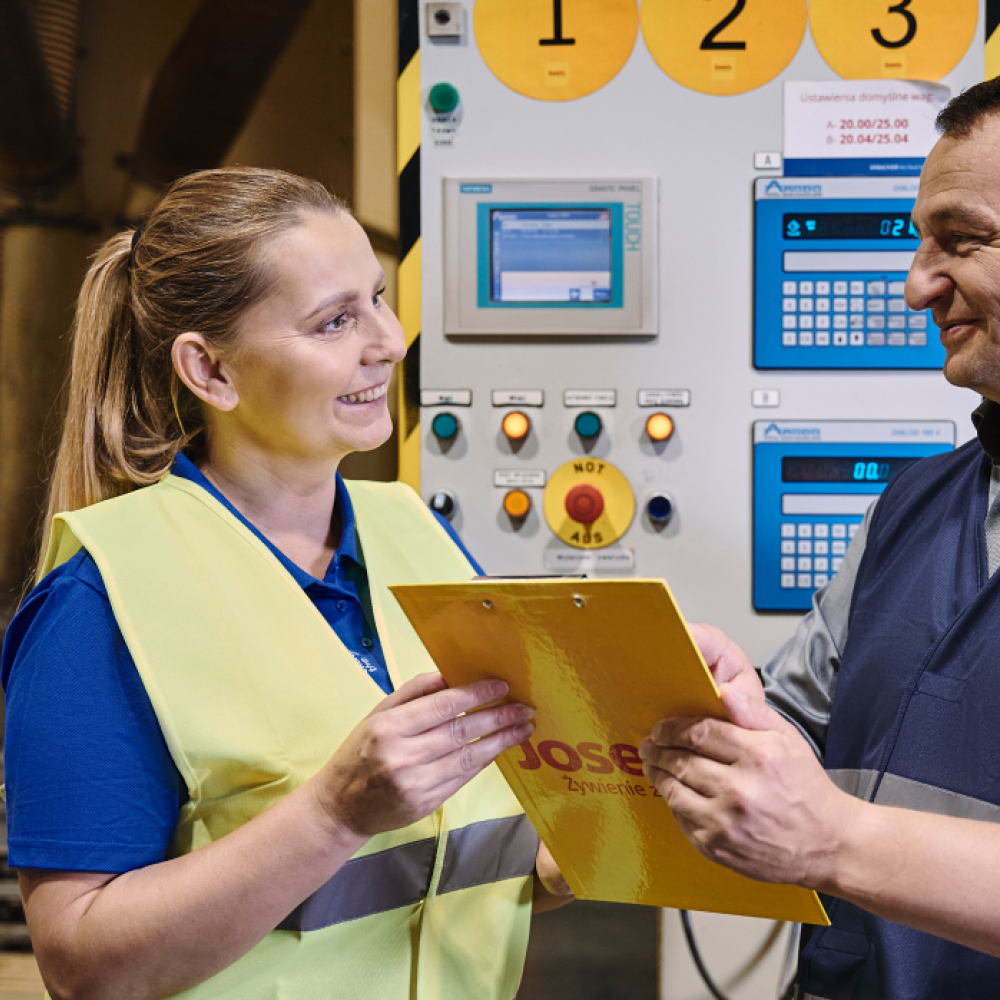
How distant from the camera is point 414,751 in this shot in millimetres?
744

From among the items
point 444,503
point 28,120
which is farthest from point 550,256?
point 28,120

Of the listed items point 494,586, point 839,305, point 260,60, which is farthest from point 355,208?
point 494,586

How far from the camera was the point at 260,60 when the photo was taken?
6.48ft

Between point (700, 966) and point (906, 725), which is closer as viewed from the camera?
point (906, 725)

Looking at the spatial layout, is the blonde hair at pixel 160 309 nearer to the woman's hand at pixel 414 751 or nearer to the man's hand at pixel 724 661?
the woman's hand at pixel 414 751

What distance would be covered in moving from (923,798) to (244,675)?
25.6 inches

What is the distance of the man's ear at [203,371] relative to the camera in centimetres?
101

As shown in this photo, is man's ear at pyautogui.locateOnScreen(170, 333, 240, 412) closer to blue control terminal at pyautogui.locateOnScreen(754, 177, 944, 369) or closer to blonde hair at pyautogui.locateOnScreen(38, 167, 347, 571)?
blonde hair at pyautogui.locateOnScreen(38, 167, 347, 571)

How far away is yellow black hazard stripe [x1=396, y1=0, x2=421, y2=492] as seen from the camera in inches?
62.3

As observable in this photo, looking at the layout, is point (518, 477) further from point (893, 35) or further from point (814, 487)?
point (893, 35)

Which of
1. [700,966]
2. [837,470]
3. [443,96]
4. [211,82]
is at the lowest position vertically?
[700,966]

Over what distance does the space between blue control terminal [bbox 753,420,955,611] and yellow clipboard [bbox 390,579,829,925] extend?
2.52 ft

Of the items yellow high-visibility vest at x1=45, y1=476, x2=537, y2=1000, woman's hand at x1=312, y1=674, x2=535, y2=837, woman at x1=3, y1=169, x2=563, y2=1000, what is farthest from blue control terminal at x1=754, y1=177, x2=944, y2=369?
woman's hand at x1=312, y1=674, x2=535, y2=837

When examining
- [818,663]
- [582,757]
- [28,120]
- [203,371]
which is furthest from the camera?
[28,120]
